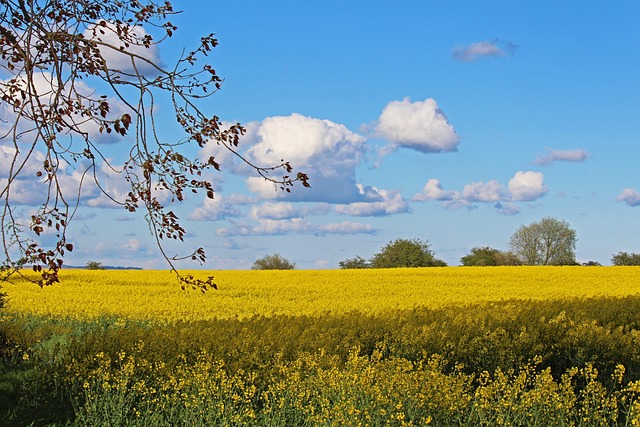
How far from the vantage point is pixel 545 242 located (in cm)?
6275

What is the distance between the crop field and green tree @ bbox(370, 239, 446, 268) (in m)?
35.9

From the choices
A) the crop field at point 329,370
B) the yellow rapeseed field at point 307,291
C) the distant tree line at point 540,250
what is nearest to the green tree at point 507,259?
the distant tree line at point 540,250

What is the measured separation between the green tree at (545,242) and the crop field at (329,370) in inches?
1893

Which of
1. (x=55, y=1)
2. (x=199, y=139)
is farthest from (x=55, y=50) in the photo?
(x=199, y=139)

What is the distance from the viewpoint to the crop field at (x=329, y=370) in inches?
263

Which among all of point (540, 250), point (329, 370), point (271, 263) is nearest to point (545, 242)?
point (540, 250)

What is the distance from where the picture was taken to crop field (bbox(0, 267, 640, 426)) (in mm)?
6684

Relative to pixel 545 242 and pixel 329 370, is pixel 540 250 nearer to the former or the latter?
pixel 545 242

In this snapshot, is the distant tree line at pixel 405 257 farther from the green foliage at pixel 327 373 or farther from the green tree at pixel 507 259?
the green foliage at pixel 327 373

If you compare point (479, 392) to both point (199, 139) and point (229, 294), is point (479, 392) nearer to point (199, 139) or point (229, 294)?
point (199, 139)

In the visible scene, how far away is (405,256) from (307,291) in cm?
2846

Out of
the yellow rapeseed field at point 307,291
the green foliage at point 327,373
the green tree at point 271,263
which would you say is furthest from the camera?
the green tree at point 271,263

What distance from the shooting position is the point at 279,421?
281 inches

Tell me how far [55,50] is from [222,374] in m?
3.83
